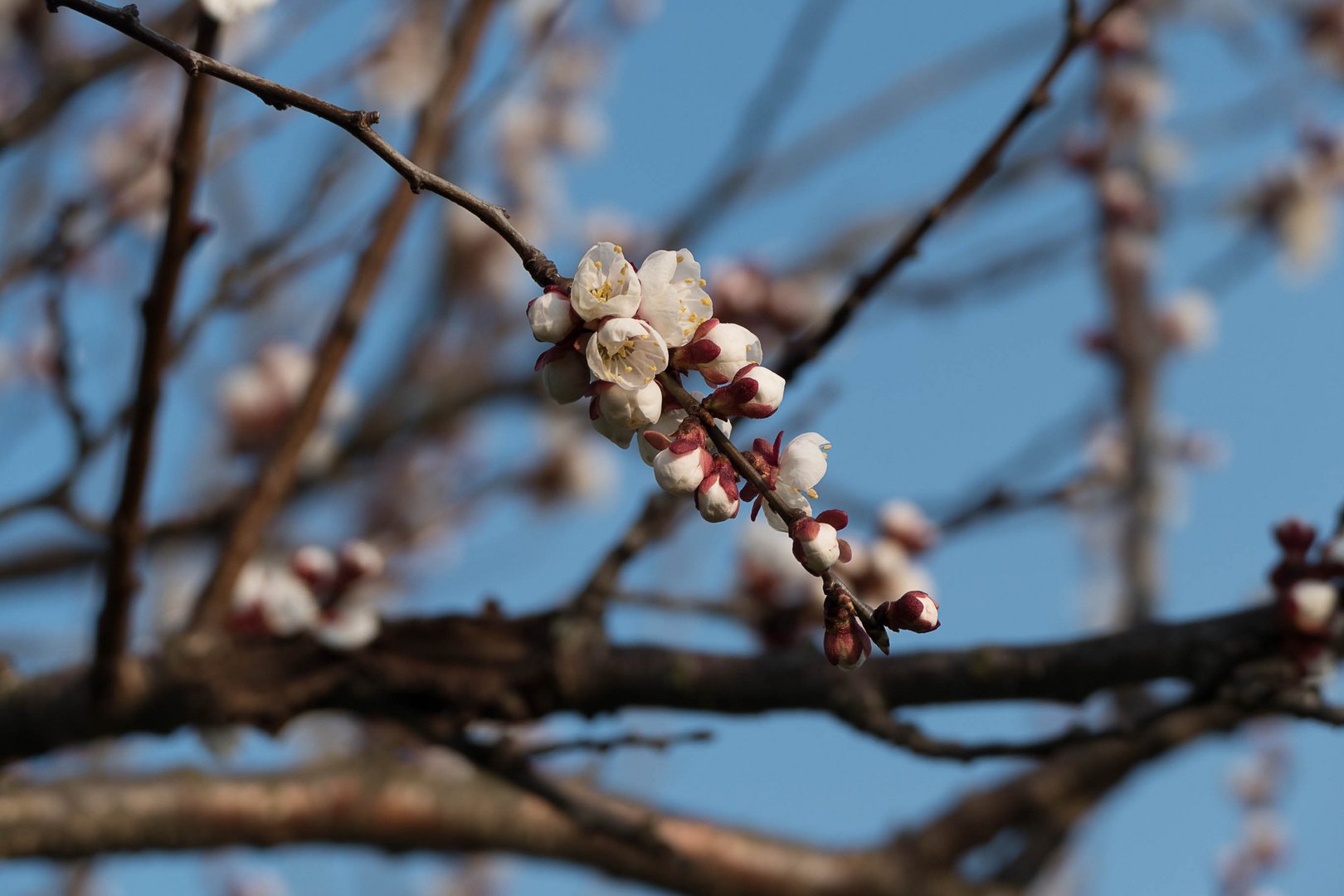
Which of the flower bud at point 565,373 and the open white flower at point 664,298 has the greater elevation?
the open white flower at point 664,298

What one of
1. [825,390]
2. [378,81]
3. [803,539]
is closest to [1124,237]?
[825,390]

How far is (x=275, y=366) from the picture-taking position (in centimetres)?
349

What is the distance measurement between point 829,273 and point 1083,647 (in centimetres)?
275

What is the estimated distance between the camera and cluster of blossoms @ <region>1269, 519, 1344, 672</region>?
1.35 metres

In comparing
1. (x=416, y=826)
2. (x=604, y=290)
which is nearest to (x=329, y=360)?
(x=416, y=826)

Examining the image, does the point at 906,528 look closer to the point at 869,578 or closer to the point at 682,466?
the point at 869,578

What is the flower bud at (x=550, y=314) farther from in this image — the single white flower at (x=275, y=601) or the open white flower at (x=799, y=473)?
the single white flower at (x=275, y=601)

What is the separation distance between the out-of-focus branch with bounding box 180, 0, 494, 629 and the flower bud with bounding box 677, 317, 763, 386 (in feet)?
3.69

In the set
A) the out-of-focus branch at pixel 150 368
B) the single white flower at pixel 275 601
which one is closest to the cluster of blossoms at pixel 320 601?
the single white flower at pixel 275 601

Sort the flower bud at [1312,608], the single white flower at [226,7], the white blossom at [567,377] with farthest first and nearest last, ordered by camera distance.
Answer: the flower bud at [1312,608], the single white flower at [226,7], the white blossom at [567,377]

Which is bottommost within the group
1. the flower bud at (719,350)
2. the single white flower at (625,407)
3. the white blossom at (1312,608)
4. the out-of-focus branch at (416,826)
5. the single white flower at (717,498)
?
the single white flower at (717,498)

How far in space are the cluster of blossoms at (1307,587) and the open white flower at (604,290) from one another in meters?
0.94

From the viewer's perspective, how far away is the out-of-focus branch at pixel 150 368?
4.64ft

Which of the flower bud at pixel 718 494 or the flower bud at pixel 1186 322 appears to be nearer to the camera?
the flower bud at pixel 718 494
